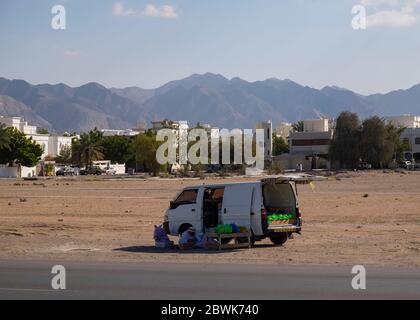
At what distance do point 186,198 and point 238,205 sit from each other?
1827 millimetres

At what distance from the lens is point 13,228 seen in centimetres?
2777

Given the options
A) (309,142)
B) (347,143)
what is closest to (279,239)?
(347,143)

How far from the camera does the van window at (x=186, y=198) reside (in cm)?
2139

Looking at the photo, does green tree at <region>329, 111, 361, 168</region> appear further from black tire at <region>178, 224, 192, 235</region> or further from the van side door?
black tire at <region>178, 224, 192, 235</region>

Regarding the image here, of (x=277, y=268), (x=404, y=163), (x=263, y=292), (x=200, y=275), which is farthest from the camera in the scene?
(x=404, y=163)

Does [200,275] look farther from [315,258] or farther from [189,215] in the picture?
[189,215]

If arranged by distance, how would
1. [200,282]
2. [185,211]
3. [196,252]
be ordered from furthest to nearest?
[185,211] → [196,252] → [200,282]

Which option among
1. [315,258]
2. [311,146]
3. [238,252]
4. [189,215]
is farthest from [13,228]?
[311,146]

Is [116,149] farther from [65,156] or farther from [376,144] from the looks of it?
[376,144]

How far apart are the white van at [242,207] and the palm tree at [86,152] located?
118 m

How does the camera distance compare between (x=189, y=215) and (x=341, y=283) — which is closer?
(x=341, y=283)

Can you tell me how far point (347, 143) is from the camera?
119438 mm

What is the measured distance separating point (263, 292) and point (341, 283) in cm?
199
